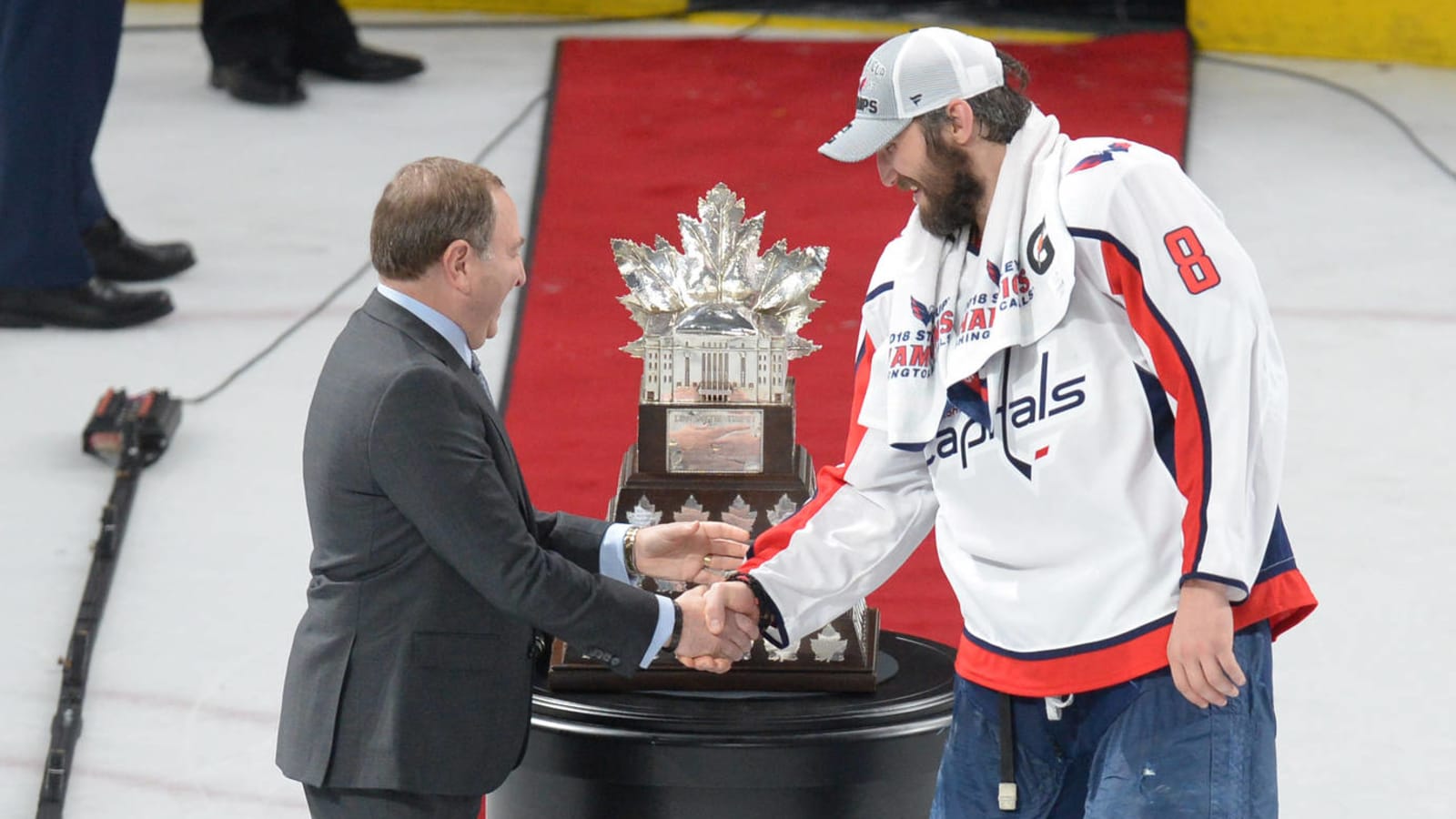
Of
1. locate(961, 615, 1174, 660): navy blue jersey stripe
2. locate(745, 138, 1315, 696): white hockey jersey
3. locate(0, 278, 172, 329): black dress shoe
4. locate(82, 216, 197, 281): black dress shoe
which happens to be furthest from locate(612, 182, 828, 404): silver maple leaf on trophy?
locate(82, 216, 197, 281): black dress shoe

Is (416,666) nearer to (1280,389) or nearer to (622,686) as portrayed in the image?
(622,686)

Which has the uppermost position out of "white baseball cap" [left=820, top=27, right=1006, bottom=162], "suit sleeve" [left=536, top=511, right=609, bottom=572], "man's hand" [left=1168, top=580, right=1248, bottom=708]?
"white baseball cap" [left=820, top=27, right=1006, bottom=162]

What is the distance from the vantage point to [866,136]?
2701mm

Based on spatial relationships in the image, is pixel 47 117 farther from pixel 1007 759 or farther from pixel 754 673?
pixel 1007 759

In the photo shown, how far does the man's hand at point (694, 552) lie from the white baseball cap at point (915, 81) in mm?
720

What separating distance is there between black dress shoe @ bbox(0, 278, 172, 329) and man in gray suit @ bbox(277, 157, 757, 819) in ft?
12.6

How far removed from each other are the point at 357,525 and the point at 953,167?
2.95 ft

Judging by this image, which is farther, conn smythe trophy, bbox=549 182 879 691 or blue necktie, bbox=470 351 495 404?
conn smythe trophy, bbox=549 182 879 691

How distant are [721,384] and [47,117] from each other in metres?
3.55

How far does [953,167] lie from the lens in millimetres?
2701

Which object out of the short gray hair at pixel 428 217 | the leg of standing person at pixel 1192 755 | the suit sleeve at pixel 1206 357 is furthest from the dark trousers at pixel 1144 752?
the short gray hair at pixel 428 217

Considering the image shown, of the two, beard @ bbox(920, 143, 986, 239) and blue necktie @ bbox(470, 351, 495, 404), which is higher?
beard @ bbox(920, 143, 986, 239)

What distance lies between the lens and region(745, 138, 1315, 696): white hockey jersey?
8.14 feet

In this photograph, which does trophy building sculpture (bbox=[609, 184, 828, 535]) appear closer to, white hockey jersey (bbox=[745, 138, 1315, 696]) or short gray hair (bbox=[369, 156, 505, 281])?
white hockey jersey (bbox=[745, 138, 1315, 696])
